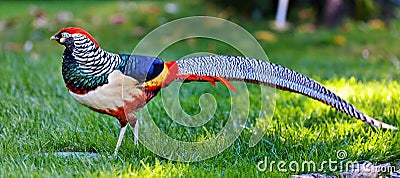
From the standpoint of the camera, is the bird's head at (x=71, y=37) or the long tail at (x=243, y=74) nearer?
the bird's head at (x=71, y=37)

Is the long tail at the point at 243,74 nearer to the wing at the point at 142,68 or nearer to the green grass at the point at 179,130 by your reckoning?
the wing at the point at 142,68

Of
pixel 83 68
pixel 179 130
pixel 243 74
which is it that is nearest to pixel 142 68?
pixel 83 68

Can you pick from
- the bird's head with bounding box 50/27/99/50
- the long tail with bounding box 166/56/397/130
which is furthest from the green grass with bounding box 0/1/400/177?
the bird's head with bounding box 50/27/99/50

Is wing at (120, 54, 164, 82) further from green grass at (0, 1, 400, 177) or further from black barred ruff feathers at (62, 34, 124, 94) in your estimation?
green grass at (0, 1, 400, 177)

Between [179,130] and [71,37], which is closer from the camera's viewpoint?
[71,37]

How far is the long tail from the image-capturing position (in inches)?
120

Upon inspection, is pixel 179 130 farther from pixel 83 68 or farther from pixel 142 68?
pixel 83 68

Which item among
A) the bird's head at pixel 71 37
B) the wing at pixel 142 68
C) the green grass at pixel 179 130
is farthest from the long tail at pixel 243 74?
the bird's head at pixel 71 37

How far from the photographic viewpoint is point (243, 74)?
3090mm

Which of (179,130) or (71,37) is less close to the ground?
(71,37)

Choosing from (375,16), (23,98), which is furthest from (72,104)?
(375,16)

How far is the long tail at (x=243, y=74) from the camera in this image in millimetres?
3041

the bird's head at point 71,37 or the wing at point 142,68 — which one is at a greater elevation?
the bird's head at point 71,37

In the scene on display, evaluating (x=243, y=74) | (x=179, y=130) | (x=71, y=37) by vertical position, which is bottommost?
(x=179, y=130)
